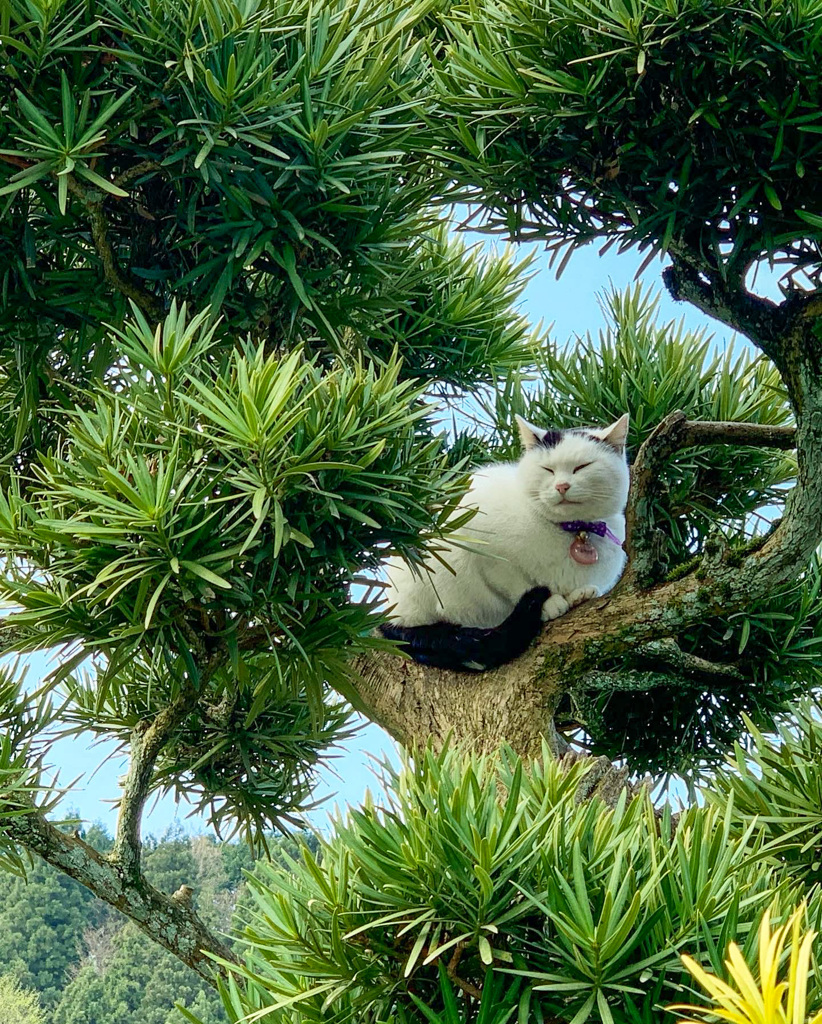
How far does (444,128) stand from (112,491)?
30.5 inches

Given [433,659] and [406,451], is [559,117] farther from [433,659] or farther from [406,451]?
[433,659]

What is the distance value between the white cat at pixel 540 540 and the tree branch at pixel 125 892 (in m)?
0.58

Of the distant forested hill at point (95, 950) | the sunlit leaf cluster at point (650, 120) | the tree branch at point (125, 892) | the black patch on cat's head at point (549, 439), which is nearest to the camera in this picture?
the sunlit leaf cluster at point (650, 120)

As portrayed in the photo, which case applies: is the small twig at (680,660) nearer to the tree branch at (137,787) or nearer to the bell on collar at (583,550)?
the bell on collar at (583,550)

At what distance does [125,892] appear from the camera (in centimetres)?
173

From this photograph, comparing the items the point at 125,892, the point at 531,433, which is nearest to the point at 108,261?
the point at 531,433

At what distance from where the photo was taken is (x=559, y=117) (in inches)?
60.4

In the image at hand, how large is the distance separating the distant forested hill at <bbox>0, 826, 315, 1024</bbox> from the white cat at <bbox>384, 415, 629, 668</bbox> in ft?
13.0

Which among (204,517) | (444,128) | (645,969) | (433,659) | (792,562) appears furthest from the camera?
(433,659)

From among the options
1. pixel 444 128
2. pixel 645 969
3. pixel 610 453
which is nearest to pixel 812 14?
pixel 444 128

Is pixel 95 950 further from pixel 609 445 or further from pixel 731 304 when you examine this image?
pixel 731 304

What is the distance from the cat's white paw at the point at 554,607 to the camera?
1.78 m

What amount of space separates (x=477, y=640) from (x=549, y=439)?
0.39 metres

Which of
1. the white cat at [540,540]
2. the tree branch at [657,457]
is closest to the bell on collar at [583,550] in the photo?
the white cat at [540,540]
